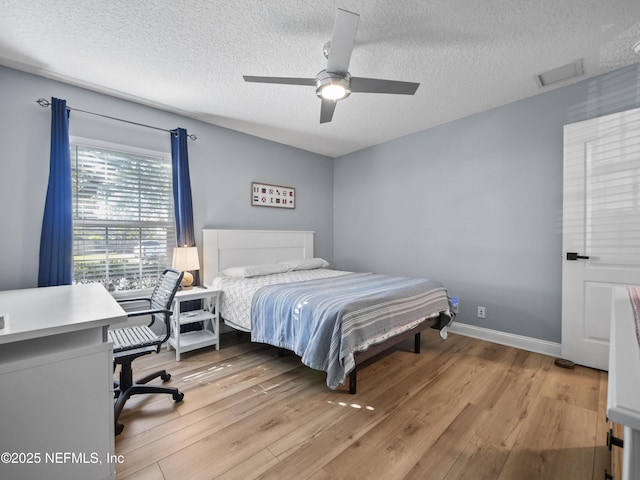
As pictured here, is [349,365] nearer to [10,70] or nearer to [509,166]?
[509,166]

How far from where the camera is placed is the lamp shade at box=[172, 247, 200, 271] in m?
2.98

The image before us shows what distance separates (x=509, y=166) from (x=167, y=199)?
3.87 m

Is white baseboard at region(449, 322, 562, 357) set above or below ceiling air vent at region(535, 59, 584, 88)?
below

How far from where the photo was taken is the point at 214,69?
95.3 inches

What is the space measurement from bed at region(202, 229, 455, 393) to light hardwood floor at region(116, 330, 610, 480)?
306 millimetres

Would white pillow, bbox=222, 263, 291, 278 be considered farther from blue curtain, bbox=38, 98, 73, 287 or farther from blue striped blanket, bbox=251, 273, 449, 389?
blue curtain, bbox=38, 98, 73, 287

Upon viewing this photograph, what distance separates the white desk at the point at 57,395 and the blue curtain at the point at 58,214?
4.42 ft

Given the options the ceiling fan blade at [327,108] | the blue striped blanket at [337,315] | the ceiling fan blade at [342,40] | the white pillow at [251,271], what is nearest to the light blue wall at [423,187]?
the white pillow at [251,271]

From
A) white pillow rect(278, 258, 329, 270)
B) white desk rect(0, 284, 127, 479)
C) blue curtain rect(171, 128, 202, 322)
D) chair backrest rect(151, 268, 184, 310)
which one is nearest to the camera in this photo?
white desk rect(0, 284, 127, 479)

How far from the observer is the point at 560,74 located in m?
2.53

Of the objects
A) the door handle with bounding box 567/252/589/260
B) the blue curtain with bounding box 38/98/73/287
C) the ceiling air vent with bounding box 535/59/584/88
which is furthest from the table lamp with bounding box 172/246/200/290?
the ceiling air vent with bounding box 535/59/584/88

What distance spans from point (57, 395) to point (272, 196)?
333 cm

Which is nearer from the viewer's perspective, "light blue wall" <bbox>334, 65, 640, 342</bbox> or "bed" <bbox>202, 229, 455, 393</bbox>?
"bed" <bbox>202, 229, 455, 393</bbox>

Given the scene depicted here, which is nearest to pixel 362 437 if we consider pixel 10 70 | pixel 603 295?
pixel 603 295
